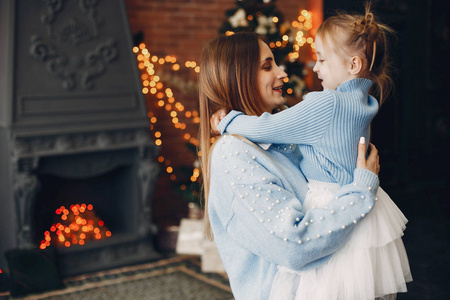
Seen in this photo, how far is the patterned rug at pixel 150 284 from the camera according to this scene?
3096 millimetres

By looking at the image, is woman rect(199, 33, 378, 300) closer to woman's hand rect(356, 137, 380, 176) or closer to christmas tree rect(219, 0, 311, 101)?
woman's hand rect(356, 137, 380, 176)

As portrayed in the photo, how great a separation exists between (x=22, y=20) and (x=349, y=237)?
2.83m

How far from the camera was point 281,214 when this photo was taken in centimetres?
118

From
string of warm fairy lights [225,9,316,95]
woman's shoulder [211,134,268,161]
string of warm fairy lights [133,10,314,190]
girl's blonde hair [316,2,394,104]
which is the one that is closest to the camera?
woman's shoulder [211,134,268,161]

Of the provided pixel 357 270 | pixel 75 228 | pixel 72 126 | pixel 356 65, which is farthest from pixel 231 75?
pixel 75 228

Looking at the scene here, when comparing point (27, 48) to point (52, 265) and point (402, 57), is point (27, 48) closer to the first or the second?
point (52, 265)

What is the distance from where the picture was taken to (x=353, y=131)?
4.16 feet

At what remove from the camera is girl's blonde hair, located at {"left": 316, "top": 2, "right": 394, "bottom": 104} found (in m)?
1.37

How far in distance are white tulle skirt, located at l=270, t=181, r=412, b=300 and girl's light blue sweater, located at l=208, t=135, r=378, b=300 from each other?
0.12 feet

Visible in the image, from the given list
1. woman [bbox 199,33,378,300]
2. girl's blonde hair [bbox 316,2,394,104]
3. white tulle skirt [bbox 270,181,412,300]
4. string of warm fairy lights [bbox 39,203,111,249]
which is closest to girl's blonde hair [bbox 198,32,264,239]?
woman [bbox 199,33,378,300]

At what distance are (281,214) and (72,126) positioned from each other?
97.1 inches

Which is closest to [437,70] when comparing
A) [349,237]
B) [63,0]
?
[63,0]

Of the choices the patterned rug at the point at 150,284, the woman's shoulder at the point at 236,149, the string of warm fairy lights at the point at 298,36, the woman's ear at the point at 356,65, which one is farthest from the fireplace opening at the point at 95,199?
the woman's ear at the point at 356,65

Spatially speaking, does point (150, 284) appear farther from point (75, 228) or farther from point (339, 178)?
point (339, 178)
